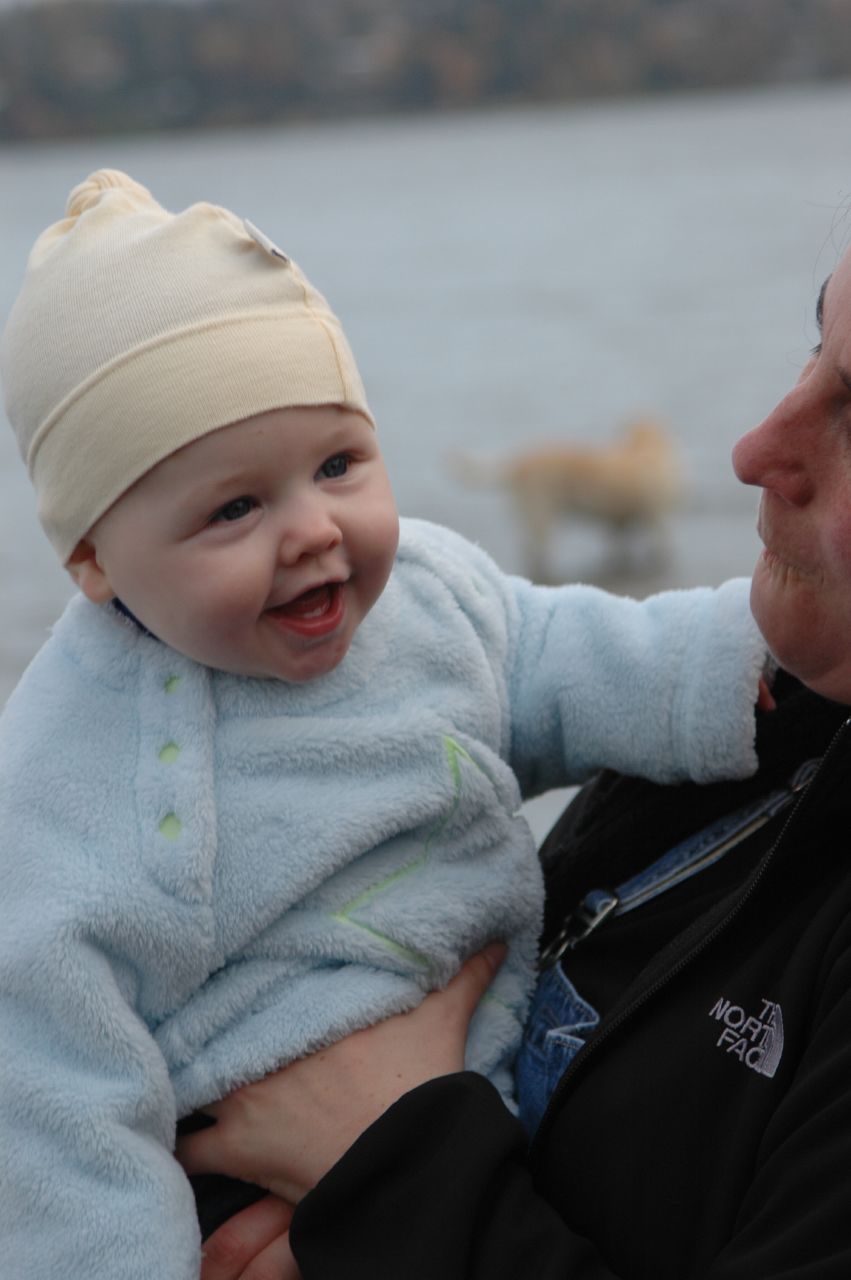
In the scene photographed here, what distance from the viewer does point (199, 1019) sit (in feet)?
4.16

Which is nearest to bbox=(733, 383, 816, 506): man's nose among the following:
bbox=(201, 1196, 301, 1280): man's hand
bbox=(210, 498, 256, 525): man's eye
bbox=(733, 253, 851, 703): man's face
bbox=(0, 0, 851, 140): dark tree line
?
bbox=(733, 253, 851, 703): man's face

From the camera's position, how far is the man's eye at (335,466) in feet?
4.17

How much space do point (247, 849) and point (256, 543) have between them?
0.85ft

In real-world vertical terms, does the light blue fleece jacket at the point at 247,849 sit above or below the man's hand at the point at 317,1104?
above

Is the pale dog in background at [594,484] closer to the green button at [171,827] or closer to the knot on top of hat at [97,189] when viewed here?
the knot on top of hat at [97,189]

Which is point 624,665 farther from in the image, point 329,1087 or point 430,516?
point 430,516

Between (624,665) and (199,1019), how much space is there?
0.50 meters

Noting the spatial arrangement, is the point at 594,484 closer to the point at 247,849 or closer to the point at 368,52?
the point at 247,849

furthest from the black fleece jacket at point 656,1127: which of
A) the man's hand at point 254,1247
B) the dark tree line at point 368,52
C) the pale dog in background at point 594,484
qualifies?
the dark tree line at point 368,52

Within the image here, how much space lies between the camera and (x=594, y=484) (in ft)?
17.4

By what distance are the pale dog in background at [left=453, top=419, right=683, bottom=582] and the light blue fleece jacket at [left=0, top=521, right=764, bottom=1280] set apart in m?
3.84

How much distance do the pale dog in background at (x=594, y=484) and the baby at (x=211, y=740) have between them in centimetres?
389

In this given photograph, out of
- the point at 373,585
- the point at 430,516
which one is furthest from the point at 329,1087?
the point at 430,516

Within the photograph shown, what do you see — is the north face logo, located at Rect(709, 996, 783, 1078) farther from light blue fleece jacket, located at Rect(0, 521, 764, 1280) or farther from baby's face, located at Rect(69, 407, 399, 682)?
baby's face, located at Rect(69, 407, 399, 682)
